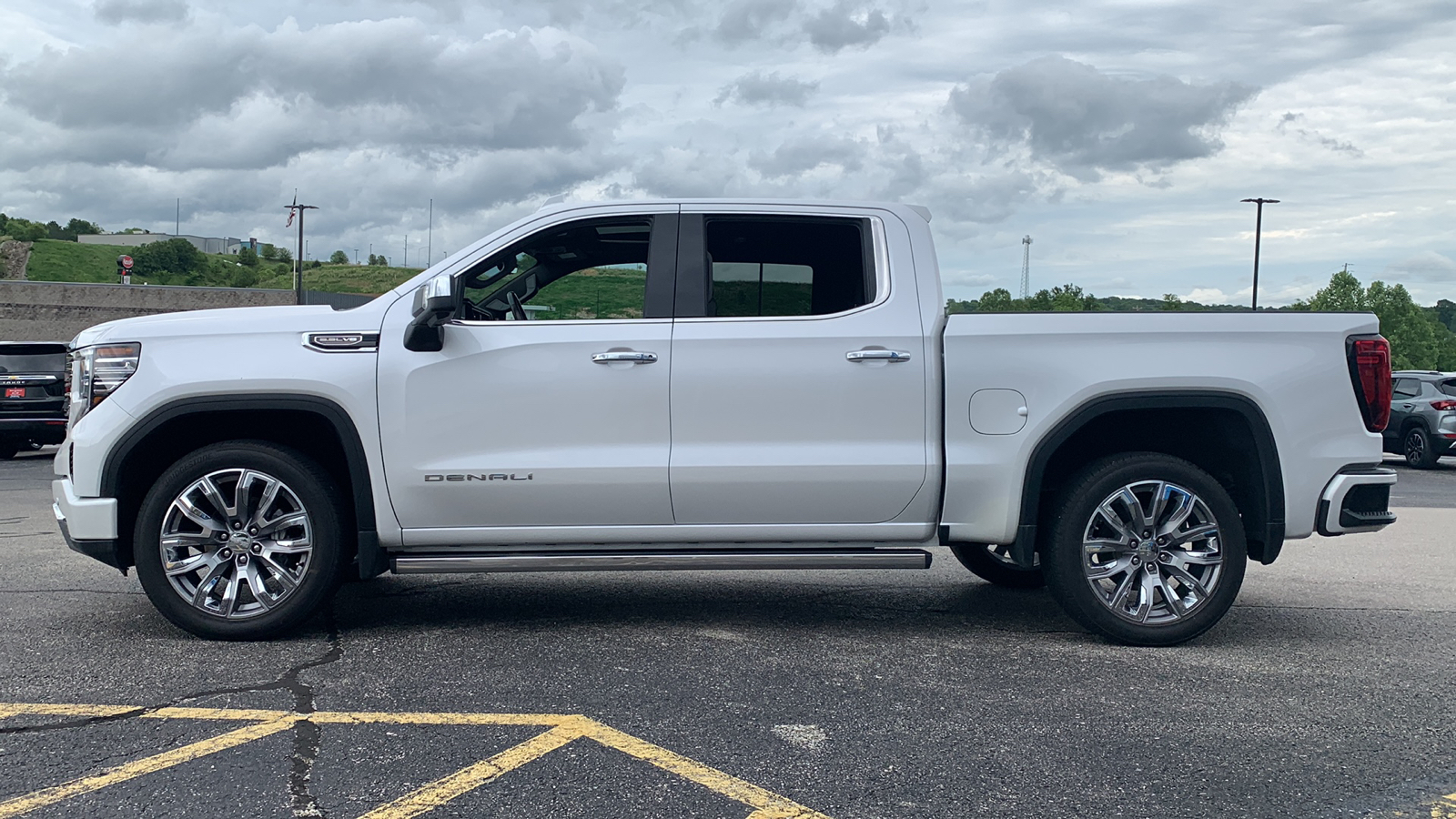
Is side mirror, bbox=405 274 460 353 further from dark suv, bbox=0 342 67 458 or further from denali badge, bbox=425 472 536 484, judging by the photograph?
dark suv, bbox=0 342 67 458

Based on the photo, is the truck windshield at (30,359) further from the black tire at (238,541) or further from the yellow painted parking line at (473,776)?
the yellow painted parking line at (473,776)

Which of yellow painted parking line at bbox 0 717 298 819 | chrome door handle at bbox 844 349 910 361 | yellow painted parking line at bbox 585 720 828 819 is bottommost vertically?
yellow painted parking line at bbox 0 717 298 819

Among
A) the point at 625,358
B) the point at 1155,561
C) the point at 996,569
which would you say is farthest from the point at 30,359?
the point at 1155,561

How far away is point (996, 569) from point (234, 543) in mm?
4091

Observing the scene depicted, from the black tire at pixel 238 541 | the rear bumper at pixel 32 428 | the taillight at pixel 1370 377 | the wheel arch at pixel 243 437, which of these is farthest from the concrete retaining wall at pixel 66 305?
the taillight at pixel 1370 377

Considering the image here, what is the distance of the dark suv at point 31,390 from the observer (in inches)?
631

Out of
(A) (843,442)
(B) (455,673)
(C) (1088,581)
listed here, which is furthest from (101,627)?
(C) (1088,581)

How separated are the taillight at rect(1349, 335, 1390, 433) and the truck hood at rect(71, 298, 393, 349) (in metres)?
4.39

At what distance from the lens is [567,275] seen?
566 centimetres

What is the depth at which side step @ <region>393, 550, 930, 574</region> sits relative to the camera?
5176 mm

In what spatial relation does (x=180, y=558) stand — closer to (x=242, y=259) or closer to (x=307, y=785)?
(x=307, y=785)

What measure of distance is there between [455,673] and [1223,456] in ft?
12.2

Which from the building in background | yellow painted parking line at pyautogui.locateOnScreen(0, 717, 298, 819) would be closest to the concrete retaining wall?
yellow painted parking line at pyautogui.locateOnScreen(0, 717, 298, 819)

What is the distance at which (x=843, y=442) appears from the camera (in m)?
5.28
